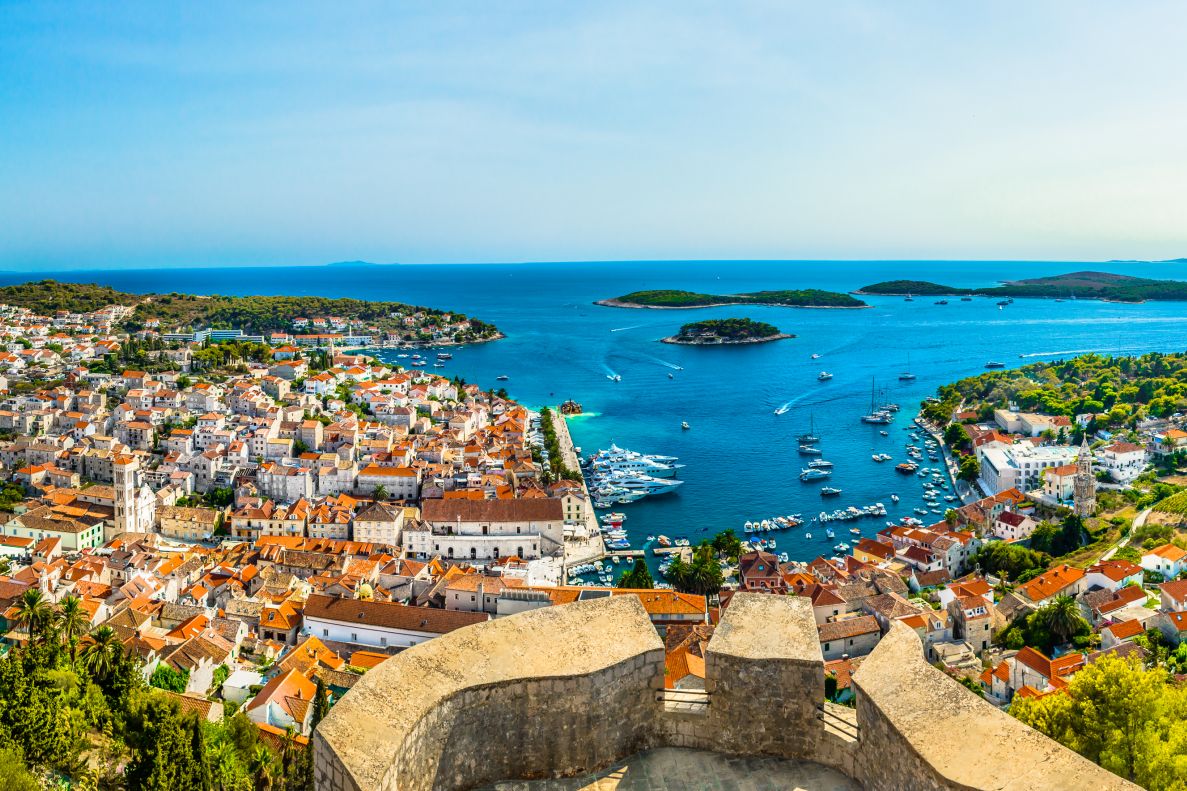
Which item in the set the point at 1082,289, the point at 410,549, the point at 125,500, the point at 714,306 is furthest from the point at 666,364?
the point at 1082,289

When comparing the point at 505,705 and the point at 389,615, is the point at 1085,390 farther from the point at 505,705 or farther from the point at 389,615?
the point at 505,705

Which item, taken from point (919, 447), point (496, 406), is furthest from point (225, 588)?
point (919, 447)

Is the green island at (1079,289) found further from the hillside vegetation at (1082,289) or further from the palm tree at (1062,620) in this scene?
the palm tree at (1062,620)

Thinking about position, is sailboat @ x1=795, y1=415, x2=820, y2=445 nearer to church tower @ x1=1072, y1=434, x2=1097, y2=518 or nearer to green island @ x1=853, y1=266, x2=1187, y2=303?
church tower @ x1=1072, y1=434, x2=1097, y2=518

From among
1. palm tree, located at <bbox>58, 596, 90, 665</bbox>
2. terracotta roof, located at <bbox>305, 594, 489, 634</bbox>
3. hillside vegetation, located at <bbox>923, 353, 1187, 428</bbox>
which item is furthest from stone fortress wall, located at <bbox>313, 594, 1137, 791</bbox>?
hillside vegetation, located at <bbox>923, 353, 1187, 428</bbox>

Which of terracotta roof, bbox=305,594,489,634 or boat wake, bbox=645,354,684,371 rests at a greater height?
boat wake, bbox=645,354,684,371

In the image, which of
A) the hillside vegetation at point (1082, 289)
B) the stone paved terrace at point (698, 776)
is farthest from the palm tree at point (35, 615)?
the hillside vegetation at point (1082, 289)
